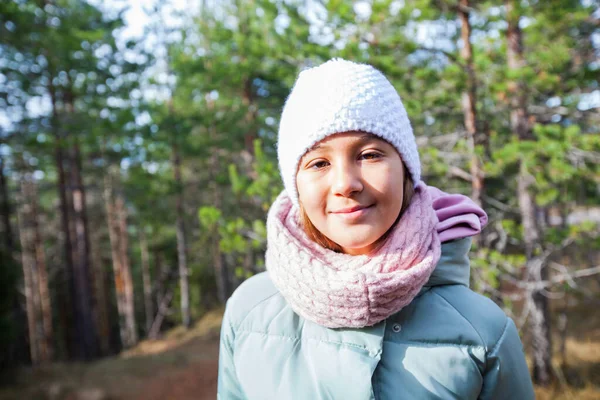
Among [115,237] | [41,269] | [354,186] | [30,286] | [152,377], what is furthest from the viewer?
[115,237]

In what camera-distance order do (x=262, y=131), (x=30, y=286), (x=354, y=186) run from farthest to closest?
(x=30, y=286), (x=262, y=131), (x=354, y=186)

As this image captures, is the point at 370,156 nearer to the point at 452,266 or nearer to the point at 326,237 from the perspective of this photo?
the point at 326,237

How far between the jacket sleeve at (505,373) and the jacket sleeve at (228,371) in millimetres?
814

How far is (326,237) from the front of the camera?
132cm

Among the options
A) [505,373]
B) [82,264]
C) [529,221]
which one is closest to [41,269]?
[82,264]

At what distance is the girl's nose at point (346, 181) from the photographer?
113 cm

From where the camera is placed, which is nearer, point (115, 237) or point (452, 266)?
point (452, 266)

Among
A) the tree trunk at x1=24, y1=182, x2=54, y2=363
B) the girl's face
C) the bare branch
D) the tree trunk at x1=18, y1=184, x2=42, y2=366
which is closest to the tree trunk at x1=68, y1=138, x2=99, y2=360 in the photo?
the tree trunk at x1=24, y1=182, x2=54, y2=363

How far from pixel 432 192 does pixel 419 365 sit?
655mm

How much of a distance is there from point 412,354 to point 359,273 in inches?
11.6

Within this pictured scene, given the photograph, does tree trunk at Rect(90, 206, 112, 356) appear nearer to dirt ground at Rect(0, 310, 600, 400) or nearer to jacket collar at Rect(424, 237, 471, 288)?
dirt ground at Rect(0, 310, 600, 400)

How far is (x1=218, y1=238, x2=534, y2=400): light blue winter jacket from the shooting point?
1.16 meters

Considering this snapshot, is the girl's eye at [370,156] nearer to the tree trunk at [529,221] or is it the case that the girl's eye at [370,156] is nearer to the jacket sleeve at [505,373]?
the jacket sleeve at [505,373]

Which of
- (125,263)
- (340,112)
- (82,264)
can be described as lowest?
(125,263)
